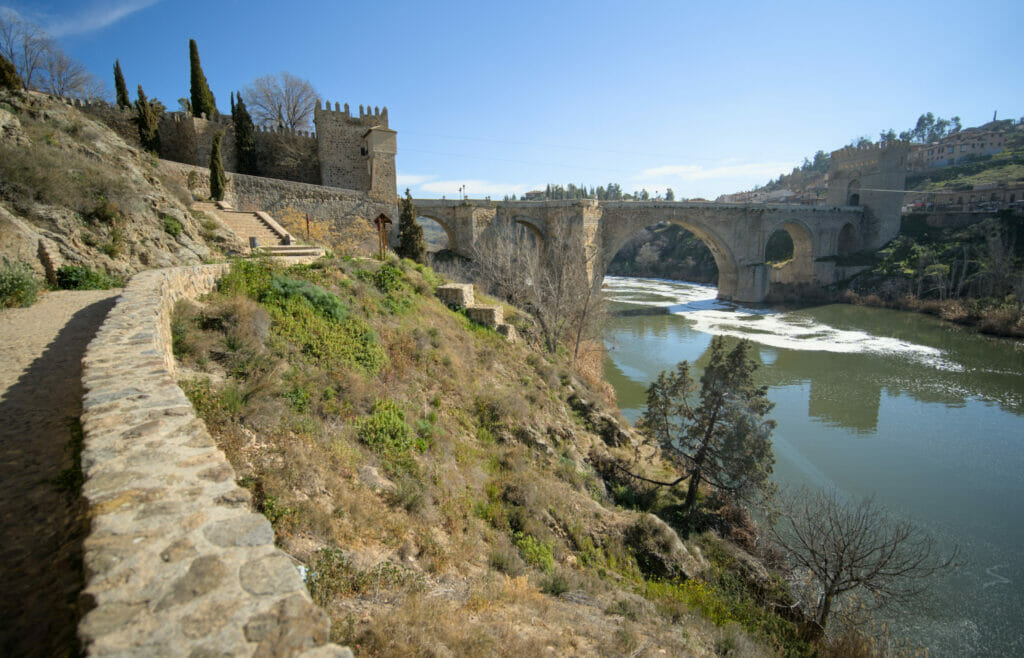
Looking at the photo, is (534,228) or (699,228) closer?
(534,228)


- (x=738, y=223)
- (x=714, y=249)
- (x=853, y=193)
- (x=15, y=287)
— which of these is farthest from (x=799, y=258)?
(x=15, y=287)

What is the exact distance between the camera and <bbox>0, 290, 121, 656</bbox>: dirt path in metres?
2.00

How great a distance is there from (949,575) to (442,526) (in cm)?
944

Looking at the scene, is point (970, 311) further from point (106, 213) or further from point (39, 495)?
point (106, 213)

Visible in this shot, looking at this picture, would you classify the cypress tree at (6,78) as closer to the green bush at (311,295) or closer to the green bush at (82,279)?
the green bush at (82,279)

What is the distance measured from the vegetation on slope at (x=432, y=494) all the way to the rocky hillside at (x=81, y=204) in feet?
9.30

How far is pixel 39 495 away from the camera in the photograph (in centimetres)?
279

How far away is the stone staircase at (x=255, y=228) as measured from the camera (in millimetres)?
12336

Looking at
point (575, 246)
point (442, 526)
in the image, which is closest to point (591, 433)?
point (442, 526)

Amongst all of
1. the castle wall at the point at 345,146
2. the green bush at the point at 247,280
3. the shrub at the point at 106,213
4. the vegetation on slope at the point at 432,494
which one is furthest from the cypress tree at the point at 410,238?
the green bush at the point at 247,280

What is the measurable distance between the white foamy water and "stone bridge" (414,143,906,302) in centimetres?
342

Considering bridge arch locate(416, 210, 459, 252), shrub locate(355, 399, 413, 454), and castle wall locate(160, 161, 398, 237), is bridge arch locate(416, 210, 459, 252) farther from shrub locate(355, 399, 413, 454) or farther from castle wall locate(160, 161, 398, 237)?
shrub locate(355, 399, 413, 454)

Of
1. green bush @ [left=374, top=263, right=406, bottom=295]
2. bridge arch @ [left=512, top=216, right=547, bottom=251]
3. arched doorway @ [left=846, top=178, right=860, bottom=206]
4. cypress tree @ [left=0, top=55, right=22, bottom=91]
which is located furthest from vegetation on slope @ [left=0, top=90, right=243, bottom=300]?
arched doorway @ [left=846, top=178, right=860, bottom=206]

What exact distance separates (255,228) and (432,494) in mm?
12862
